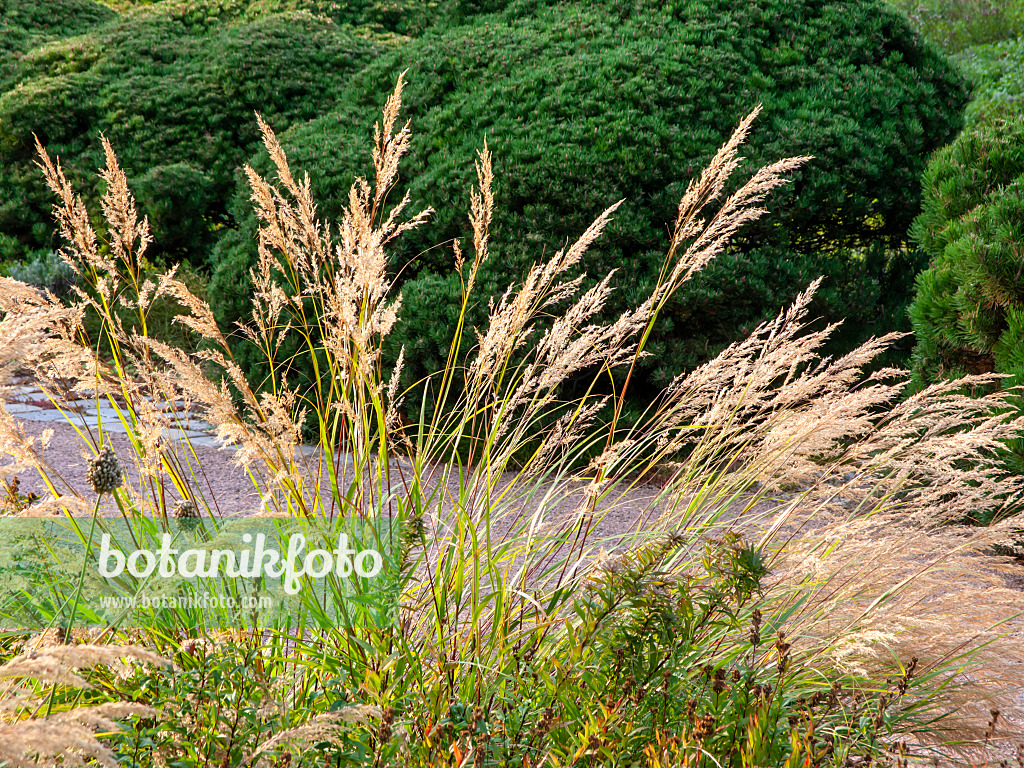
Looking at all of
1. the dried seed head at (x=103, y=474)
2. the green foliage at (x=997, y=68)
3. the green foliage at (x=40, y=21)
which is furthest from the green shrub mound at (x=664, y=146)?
the green foliage at (x=997, y=68)

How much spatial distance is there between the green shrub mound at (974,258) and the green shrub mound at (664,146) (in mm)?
644

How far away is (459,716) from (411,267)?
12.8ft

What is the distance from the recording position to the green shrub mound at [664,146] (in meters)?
4.50

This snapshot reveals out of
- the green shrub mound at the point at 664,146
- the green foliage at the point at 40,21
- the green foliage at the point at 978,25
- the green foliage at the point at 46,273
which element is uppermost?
the green foliage at the point at 978,25

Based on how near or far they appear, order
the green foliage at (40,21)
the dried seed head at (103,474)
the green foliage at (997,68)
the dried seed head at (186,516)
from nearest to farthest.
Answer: the dried seed head at (103,474)
the dried seed head at (186,516)
the green foliage at (40,21)
the green foliage at (997,68)

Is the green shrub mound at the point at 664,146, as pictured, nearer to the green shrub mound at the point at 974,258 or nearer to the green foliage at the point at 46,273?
the green shrub mound at the point at 974,258

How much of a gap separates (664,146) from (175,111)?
16.8ft

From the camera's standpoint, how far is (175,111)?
295 inches

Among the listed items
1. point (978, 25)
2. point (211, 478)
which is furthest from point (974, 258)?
point (978, 25)

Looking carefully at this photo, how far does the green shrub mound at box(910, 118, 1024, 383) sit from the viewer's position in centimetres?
362

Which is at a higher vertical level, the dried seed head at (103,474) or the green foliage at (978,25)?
the green foliage at (978,25)

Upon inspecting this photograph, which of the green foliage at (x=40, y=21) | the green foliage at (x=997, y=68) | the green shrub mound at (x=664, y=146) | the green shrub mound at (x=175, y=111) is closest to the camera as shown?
the green shrub mound at (x=664, y=146)

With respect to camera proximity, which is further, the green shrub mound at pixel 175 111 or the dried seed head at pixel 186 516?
the green shrub mound at pixel 175 111

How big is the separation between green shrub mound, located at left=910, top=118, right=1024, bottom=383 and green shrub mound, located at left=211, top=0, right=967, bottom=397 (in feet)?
2.11
